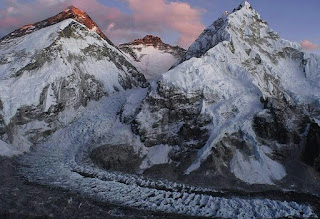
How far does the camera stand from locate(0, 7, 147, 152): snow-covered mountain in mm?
46031

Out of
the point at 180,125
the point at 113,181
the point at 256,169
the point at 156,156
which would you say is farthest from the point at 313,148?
the point at 113,181

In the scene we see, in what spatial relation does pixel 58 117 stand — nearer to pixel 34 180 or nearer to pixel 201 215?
pixel 34 180

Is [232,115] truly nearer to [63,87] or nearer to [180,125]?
[180,125]

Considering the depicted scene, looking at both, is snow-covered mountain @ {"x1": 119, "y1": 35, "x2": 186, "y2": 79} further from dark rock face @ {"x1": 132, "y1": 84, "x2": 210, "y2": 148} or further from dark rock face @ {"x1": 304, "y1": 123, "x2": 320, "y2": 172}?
dark rock face @ {"x1": 304, "y1": 123, "x2": 320, "y2": 172}

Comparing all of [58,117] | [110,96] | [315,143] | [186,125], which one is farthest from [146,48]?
[315,143]

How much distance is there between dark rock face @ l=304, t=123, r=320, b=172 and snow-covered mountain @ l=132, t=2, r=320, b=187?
40 cm

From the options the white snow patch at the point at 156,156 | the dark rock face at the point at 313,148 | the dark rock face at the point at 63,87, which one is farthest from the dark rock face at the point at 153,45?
the dark rock face at the point at 313,148

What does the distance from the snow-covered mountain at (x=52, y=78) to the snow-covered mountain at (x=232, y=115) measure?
47.0 ft

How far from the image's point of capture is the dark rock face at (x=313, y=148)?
36.8 m

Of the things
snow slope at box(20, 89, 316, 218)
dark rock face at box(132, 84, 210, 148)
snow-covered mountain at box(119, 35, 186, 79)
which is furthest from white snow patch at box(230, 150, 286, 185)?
snow-covered mountain at box(119, 35, 186, 79)

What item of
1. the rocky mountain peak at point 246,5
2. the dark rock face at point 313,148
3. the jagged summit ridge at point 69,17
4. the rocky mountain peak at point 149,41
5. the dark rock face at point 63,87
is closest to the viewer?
the dark rock face at point 313,148

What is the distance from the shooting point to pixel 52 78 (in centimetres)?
5169

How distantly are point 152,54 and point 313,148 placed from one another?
67211 millimetres

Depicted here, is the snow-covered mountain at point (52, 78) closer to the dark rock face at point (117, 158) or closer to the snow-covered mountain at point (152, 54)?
the dark rock face at point (117, 158)
